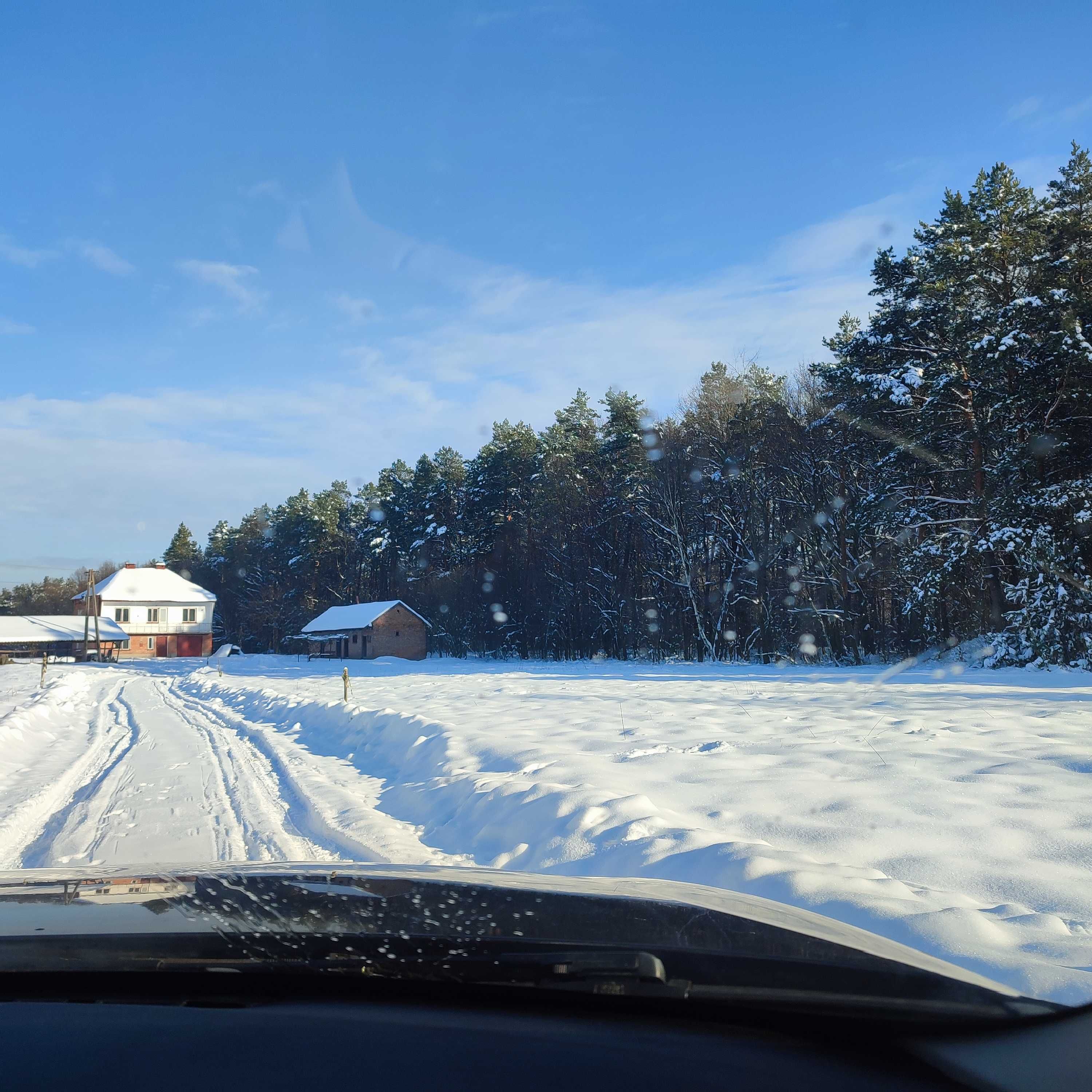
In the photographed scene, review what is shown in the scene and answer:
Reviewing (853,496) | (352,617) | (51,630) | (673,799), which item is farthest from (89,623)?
(673,799)

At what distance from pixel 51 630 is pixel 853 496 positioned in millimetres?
66402

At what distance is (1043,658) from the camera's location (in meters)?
21.8

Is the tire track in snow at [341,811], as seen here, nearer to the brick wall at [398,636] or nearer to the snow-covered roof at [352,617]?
the brick wall at [398,636]

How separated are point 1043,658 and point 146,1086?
81.6ft

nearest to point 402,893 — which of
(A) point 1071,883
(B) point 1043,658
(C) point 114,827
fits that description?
(A) point 1071,883

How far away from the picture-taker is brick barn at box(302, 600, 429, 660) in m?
59.9

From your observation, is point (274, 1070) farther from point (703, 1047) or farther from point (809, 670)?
point (809, 670)

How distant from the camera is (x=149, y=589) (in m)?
76.1

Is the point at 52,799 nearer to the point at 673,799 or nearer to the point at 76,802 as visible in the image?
the point at 76,802

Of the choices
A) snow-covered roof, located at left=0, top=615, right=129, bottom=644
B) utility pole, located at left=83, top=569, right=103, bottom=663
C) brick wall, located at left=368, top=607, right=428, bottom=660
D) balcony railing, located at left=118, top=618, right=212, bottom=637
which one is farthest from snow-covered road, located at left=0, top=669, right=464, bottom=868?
balcony railing, located at left=118, top=618, right=212, bottom=637

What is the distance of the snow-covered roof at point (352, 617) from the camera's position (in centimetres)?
6038

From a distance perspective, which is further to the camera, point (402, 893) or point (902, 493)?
point (902, 493)

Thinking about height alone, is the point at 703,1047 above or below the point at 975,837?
above

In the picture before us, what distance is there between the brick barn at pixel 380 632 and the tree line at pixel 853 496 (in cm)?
284
